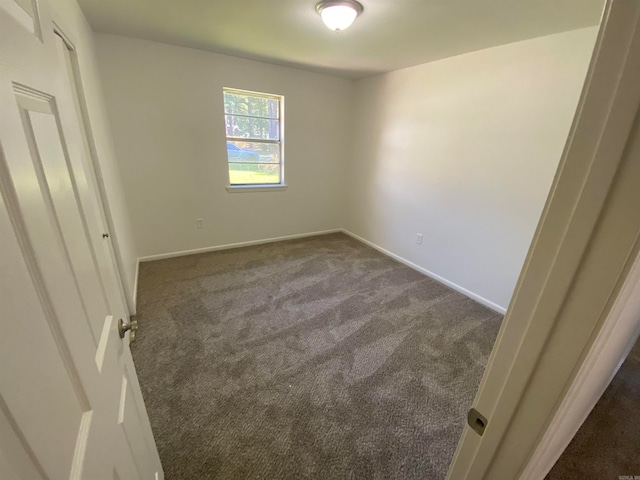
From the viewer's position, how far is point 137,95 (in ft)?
8.84

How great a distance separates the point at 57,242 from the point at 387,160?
346cm

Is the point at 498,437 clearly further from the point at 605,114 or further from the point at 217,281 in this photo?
the point at 217,281

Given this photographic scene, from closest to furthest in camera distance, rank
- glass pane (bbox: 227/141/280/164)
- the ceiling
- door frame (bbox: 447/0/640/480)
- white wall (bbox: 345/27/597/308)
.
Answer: door frame (bbox: 447/0/640/480)
the ceiling
white wall (bbox: 345/27/597/308)
glass pane (bbox: 227/141/280/164)

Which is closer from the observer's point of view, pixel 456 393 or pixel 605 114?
pixel 605 114

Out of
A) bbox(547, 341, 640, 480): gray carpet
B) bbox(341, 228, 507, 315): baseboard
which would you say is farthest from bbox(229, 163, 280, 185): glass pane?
bbox(547, 341, 640, 480): gray carpet

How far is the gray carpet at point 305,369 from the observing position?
1.33m

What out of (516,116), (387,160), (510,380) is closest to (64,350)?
(510,380)

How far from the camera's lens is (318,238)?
4.20 meters

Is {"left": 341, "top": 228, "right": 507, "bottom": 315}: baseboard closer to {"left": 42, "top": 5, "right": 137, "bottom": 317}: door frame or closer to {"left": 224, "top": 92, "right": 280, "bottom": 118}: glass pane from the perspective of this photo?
{"left": 224, "top": 92, "right": 280, "bottom": 118}: glass pane

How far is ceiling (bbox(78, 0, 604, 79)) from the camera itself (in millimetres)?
1646

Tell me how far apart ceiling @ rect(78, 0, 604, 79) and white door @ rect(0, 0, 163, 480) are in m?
1.73

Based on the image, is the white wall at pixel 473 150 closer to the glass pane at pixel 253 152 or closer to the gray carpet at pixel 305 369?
the gray carpet at pixel 305 369

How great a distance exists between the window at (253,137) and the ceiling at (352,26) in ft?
1.97

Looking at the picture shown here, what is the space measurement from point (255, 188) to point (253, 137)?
0.65 m
